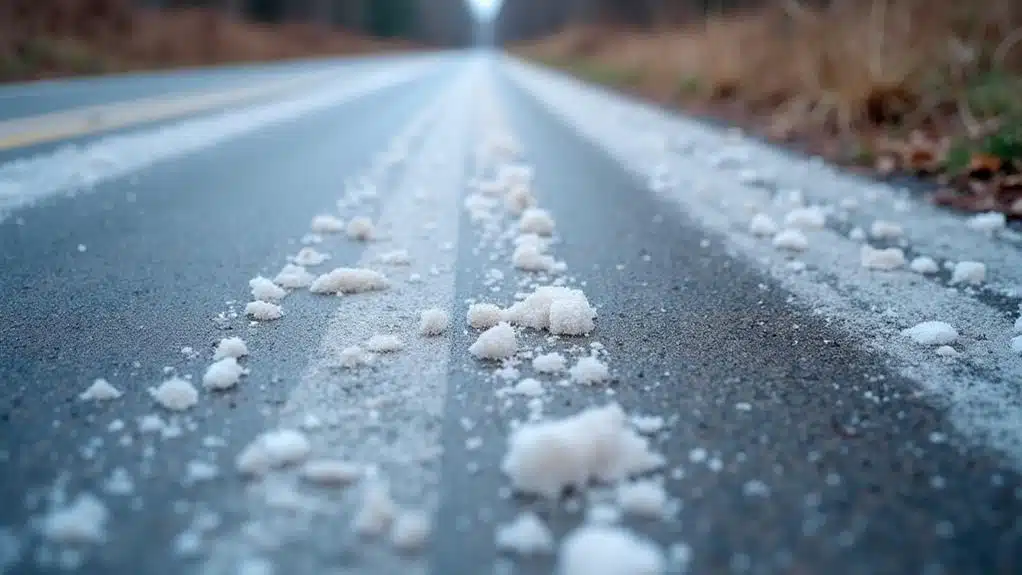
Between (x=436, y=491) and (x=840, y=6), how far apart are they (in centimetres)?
723

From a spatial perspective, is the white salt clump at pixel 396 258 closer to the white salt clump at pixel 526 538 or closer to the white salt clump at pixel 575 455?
the white salt clump at pixel 575 455

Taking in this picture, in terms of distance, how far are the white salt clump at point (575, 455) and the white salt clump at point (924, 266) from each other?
5.57 ft

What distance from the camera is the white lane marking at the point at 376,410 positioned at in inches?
46.8

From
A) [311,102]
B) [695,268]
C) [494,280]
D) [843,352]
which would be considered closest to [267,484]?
[494,280]

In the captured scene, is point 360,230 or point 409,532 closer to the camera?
point 409,532

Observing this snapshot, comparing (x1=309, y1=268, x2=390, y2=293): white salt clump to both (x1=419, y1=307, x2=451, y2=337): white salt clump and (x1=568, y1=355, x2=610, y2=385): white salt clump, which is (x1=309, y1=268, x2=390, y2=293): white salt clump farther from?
(x1=568, y1=355, x2=610, y2=385): white salt clump

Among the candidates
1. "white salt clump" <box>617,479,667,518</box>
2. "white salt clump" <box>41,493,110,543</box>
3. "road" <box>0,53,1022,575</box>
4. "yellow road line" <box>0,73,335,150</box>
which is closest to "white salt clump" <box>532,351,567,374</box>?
"road" <box>0,53,1022,575</box>

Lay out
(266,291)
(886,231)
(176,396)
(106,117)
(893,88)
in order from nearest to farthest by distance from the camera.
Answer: (176,396) → (266,291) → (886,231) → (893,88) → (106,117)

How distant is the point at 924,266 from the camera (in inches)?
103

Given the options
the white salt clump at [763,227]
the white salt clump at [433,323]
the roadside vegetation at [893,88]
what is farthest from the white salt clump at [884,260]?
the white salt clump at [433,323]

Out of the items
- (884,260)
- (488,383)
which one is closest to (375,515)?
(488,383)

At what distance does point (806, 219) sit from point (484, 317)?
1.89 metres

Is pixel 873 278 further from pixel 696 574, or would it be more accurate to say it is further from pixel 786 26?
pixel 786 26

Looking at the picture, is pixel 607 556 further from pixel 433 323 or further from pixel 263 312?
pixel 263 312
